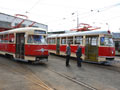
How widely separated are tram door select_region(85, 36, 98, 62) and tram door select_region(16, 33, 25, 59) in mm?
5612

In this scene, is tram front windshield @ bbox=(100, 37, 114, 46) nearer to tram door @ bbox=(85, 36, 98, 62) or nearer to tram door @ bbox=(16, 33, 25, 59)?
tram door @ bbox=(85, 36, 98, 62)

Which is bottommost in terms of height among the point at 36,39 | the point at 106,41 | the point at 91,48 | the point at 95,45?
the point at 91,48

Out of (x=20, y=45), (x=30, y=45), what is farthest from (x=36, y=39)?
(x=20, y=45)

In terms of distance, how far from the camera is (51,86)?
5.55 m

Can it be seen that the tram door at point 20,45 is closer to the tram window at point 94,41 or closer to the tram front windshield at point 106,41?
the tram window at point 94,41

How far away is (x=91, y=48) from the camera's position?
11977 mm

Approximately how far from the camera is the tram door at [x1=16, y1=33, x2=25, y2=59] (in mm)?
10953

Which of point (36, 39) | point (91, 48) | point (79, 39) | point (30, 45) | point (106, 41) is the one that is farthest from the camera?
point (79, 39)

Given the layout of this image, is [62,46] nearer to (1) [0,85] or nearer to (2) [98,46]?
(2) [98,46]

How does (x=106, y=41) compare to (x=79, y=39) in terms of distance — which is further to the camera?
(x=79, y=39)

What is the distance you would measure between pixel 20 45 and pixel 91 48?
6.12 m

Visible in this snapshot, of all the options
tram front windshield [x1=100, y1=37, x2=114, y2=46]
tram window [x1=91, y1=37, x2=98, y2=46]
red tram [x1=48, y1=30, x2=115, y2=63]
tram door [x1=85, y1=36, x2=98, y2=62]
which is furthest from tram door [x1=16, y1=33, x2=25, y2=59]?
tram front windshield [x1=100, y1=37, x2=114, y2=46]

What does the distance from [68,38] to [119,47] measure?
10.0m

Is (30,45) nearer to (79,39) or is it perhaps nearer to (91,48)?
(79,39)
